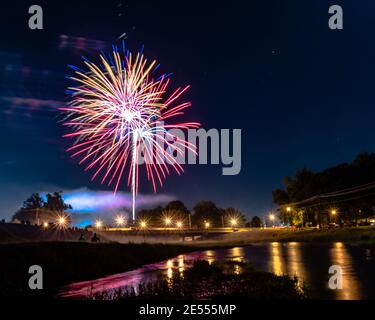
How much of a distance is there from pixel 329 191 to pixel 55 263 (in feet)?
361

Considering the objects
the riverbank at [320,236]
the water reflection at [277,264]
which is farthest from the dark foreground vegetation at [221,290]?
the riverbank at [320,236]

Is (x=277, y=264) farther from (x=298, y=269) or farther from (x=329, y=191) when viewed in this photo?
(x=329, y=191)

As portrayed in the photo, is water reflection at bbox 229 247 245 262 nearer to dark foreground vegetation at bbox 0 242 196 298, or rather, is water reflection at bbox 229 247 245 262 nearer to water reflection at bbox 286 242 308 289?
water reflection at bbox 286 242 308 289

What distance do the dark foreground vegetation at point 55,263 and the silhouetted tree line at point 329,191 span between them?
9292 cm

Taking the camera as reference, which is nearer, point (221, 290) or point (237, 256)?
point (221, 290)

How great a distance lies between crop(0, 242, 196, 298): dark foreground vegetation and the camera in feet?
85.0

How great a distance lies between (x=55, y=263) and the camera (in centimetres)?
3284

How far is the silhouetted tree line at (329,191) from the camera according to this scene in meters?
118

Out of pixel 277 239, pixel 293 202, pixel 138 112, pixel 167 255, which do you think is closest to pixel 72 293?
pixel 138 112

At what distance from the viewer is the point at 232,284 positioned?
82.4ft

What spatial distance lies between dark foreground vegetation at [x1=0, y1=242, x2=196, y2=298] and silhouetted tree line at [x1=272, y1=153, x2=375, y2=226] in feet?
305

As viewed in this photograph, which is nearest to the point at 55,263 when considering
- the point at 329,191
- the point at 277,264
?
the point at 277,264

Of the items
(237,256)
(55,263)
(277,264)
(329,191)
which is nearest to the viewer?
(55,263)
